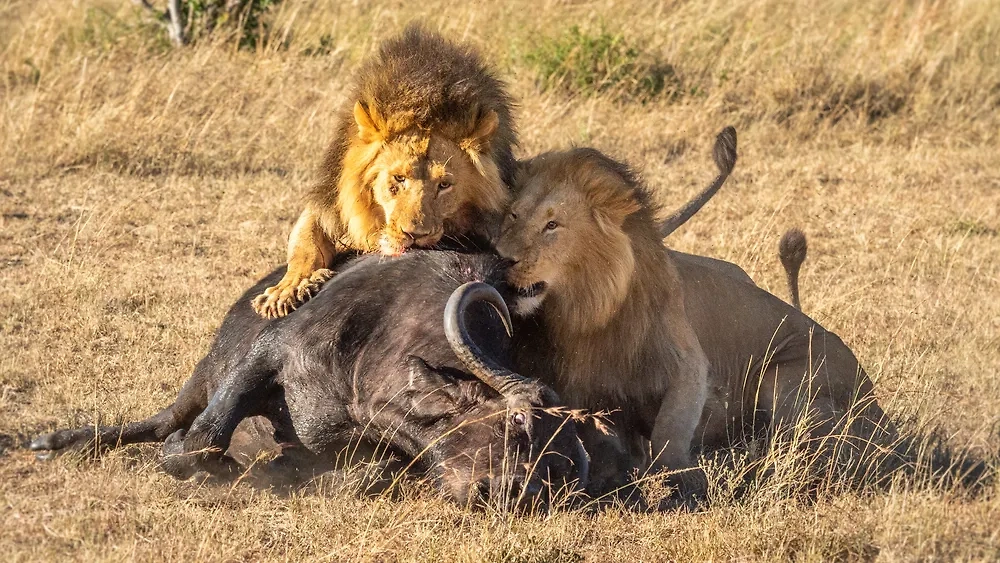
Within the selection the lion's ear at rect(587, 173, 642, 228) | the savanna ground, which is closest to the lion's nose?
the lion's ear at rect(587, 173, 642, 228)

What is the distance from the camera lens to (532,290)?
4871mm

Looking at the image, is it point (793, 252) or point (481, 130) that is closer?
point (481, 130)

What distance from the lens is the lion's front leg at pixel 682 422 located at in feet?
16.1

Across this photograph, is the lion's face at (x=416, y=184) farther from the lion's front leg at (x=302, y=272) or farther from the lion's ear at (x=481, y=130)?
the lion's front leg at (x=302, y=272)

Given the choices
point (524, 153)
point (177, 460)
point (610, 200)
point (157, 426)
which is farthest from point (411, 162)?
point (524, 153)

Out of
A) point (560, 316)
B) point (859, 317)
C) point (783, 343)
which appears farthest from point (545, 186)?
point (859, 317)

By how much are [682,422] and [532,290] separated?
75 cm

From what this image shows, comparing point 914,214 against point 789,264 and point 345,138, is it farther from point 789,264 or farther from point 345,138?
point 345,138

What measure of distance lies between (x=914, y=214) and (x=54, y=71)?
5.97 metres

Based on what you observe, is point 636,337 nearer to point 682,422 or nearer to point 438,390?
point 682,422

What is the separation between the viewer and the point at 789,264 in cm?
638

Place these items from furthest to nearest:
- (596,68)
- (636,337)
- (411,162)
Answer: (596,68) → (636,337) → (411,162)

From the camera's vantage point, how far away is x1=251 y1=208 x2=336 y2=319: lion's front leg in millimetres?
4977

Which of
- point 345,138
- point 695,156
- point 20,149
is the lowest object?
point 20,149
